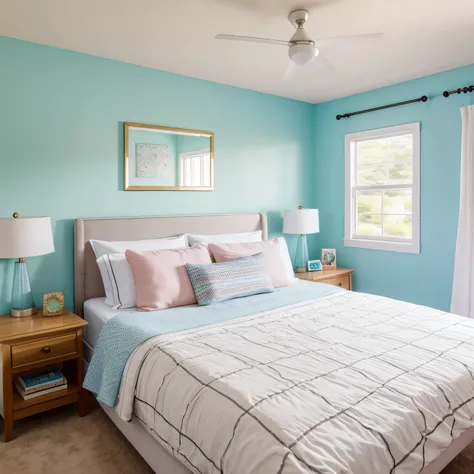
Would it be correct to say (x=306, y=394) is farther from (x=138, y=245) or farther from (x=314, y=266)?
(x=314, y=266)

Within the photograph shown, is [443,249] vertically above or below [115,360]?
above

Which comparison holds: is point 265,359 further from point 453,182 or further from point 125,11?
point 453,182

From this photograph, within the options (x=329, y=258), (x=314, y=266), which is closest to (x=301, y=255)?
(x=314, y=266)

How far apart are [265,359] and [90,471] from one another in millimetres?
1116

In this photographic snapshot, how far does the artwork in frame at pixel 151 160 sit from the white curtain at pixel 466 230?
96.8 inches

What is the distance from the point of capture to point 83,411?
2.58 m

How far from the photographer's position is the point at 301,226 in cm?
408

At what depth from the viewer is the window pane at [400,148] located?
3.85 meters

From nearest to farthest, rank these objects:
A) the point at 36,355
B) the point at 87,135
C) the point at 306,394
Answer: the point at 306,394 → the point at 36,355 → the point at 87,135

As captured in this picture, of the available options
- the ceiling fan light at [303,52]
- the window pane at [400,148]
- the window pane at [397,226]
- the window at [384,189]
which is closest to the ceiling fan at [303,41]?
the ceiling fan light at [303,52]

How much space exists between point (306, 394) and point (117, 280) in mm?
1676

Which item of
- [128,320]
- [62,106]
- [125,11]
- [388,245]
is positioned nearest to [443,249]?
[388,245]

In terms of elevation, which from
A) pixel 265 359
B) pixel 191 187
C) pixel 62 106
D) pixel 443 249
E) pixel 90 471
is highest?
pixel 62 106

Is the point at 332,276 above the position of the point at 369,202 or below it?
below
